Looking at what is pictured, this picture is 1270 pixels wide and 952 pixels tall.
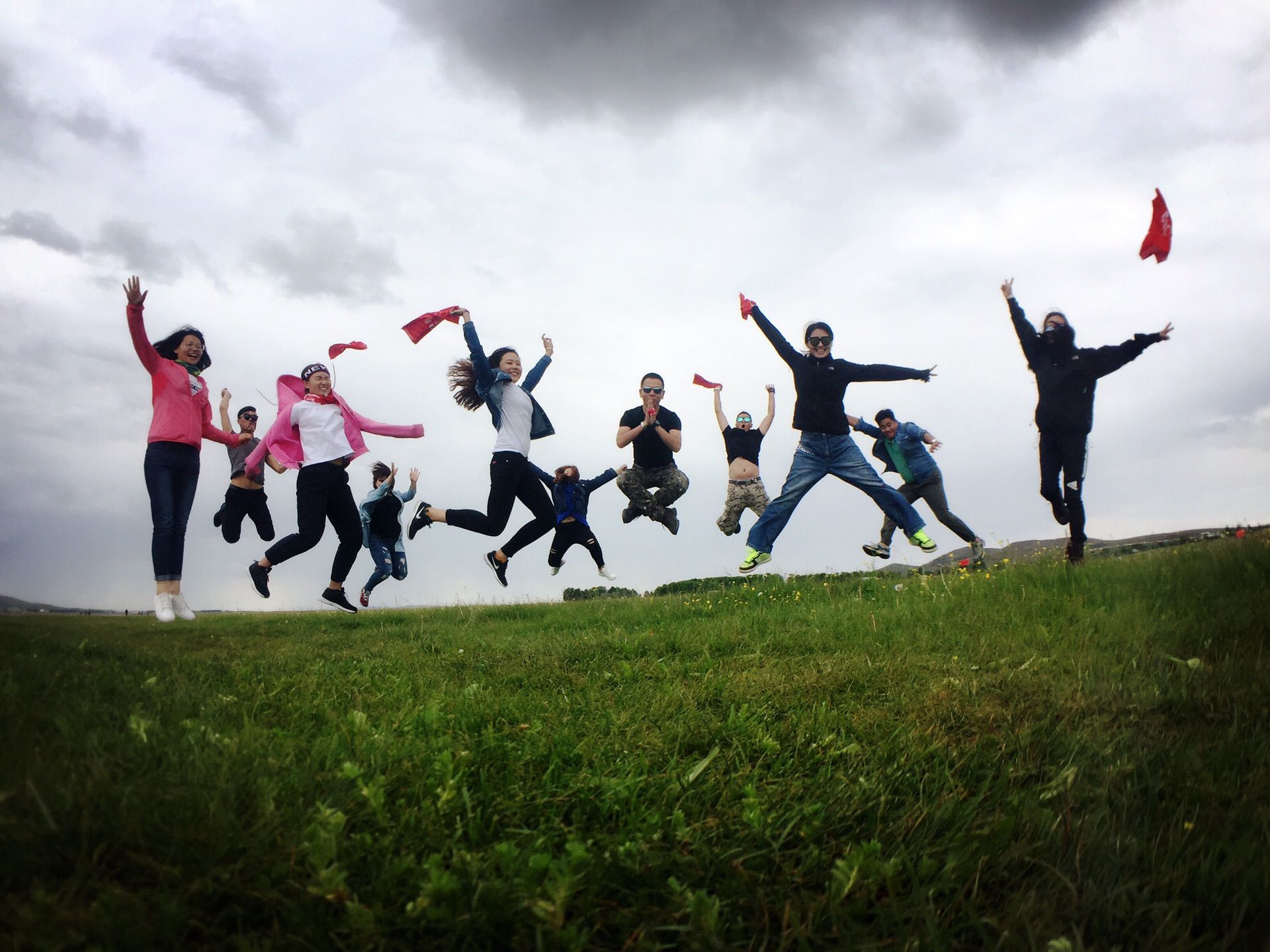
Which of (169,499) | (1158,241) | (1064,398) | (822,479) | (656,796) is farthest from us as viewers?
(822,479)

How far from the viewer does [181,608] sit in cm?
820

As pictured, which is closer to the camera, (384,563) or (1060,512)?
(1060,512)

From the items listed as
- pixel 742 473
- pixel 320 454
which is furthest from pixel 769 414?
pixel 320 454

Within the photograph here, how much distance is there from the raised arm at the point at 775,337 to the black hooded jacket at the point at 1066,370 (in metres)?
2.74

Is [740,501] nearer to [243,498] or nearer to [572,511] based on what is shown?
[572,511]

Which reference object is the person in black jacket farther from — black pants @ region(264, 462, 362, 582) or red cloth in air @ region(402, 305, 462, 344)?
black pants @ region(264, 462, 362, 582)

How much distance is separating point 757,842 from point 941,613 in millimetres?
3841

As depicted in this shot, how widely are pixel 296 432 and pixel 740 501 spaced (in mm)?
6414

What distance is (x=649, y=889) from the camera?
249cm

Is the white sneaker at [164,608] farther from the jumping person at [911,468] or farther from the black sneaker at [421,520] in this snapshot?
the jumping person at [911,468]

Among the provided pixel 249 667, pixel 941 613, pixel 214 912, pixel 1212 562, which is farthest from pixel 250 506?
pixel 1212 562

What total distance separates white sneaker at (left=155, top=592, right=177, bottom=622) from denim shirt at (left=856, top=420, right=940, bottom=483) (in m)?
9.69

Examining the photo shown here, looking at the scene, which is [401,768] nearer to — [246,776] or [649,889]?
[246,776]

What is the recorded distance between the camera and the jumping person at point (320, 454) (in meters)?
9.62
